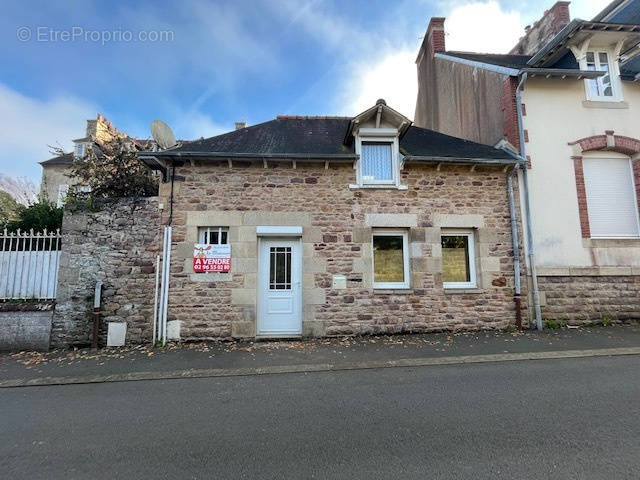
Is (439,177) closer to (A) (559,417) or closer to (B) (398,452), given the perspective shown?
(A) (559,417)

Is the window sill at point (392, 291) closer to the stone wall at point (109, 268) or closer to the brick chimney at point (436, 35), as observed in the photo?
the stone wall at point (109, 268)

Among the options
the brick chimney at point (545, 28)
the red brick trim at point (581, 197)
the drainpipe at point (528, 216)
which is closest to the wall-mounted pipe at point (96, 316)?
the drainpipe at point (528, 216)

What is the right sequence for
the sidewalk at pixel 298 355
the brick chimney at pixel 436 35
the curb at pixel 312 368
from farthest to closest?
the brick chimney at pixel 436 35, the sidewalk at pixel 298 355, the curb at pixel 312 368

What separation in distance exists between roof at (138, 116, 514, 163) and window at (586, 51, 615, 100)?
2.86 meters

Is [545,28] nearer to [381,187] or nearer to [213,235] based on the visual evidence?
[381,187]

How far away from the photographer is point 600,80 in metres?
8.34

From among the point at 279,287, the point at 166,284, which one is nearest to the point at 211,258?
the point at 166,284

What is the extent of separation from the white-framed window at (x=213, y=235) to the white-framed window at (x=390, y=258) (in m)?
3.30

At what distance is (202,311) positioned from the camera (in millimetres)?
6742

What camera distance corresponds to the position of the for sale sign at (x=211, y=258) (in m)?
A: 6.84

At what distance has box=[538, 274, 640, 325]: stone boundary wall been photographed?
24.2ft

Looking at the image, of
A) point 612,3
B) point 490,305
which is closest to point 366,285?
point 490,305

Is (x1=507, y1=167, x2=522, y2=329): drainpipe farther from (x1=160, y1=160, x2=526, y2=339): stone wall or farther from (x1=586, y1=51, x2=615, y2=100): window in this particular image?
(x1=586, y1=51, x2=615, y2=100): window

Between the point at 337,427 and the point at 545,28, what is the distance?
1407 cm
